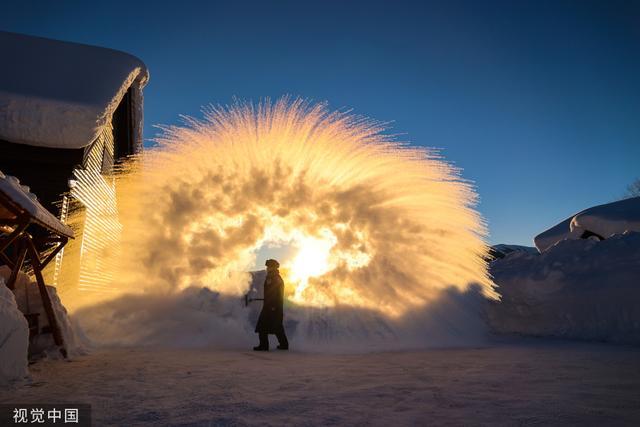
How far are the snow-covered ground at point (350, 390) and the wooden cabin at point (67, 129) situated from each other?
21.5ft

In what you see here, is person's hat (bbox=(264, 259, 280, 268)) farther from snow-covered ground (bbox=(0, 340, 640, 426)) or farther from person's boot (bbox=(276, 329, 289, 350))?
snow-covered ground (bbox=(0, 340, 640, 426))

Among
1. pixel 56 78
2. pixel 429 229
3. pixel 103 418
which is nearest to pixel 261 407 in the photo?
pixel 103 418

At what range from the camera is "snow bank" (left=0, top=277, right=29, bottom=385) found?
12.2 ft

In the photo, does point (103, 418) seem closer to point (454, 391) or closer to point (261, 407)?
point (261, 407)

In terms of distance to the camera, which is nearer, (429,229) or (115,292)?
(429,229)

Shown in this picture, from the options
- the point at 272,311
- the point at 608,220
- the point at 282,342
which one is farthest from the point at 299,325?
the point at 608,220

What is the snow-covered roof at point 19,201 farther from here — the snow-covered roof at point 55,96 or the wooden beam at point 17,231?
the snow-covered roof at point 55,96

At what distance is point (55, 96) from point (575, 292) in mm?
13261

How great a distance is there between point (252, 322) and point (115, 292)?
3.59 metres

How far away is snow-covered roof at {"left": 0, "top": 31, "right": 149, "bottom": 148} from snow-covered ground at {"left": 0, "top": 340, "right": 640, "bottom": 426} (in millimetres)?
6638

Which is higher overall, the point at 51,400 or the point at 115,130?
the point at 115,130

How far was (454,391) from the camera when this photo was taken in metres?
3.30

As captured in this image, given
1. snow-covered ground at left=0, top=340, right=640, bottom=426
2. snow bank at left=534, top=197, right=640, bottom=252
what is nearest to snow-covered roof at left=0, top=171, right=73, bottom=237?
snow-covered ground at left=0, top=340, right=640, bottom=426

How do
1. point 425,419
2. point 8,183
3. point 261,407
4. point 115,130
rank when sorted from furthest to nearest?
point 115,130, point 8,183, point 261,407, point 425,419
